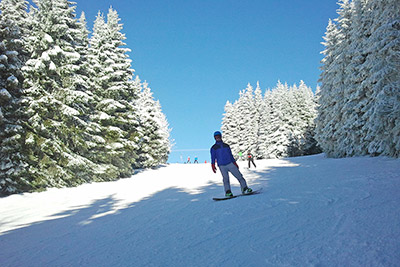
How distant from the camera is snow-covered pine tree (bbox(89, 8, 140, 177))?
1998 cm

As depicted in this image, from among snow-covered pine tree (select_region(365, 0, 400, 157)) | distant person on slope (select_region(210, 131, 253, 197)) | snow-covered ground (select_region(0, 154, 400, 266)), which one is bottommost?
snow-covered ground (select_region(0, 154, 400, 266))

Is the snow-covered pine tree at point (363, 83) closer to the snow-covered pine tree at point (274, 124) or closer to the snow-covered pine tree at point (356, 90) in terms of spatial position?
the snow-covered pine tree at point (356, 90)

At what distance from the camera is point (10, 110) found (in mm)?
13508

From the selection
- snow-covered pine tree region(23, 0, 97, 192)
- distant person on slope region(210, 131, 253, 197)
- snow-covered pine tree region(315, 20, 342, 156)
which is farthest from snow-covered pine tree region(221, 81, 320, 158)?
distant person on slope region(210, 131, 253, 197)

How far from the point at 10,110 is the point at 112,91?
849 centimetres

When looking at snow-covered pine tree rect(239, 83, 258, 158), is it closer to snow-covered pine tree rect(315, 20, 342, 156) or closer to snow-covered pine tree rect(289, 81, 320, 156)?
snow-covered pine tree rect(289, 81, 320, 156)

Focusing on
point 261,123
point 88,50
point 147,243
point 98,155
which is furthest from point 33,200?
point 261,123

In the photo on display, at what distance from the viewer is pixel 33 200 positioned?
39.5 feet

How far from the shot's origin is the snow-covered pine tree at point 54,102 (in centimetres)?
1415

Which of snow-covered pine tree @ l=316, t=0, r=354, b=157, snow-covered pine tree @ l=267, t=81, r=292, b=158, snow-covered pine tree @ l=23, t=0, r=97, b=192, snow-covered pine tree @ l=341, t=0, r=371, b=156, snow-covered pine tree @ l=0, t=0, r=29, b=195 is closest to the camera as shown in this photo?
snow-covered pine tree @ l=0, t=0, r=29, b=195

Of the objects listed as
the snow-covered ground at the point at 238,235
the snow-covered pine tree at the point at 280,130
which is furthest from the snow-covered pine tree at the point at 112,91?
the snow-covered pine tree at the point at 280,130

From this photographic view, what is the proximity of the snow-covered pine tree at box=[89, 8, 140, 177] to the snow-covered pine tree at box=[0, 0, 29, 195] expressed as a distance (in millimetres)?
5505

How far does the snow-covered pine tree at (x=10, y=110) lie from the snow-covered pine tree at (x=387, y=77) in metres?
19.9

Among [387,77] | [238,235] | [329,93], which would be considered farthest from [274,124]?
[238,235]
